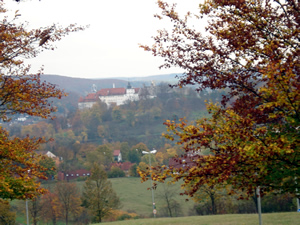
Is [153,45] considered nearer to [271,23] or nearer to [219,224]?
[271,23]

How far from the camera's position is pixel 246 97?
7.45m

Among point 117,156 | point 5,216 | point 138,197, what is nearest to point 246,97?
point 5,216

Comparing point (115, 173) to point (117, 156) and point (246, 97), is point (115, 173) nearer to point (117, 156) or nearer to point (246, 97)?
point (117, 156)

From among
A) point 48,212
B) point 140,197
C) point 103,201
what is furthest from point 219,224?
point 140,197

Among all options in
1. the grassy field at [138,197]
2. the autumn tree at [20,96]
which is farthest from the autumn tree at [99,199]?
the autumn tree at [20,96]

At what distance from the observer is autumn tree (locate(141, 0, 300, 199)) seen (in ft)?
20.0

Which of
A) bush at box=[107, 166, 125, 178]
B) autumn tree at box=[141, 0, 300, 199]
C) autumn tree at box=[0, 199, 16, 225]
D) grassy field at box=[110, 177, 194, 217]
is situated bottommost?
grassy field at box=[110, 177, 194, 217]

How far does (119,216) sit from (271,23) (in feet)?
105

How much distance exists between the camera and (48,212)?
41.3m

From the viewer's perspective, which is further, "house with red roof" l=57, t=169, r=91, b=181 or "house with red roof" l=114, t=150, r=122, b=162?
"house with red roof" l=114, t=150, r=122, b=162

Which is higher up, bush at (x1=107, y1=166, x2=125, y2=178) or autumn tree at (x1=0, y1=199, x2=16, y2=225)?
autumn tree at (x1=0, y1=199, x2=16, y2=225)

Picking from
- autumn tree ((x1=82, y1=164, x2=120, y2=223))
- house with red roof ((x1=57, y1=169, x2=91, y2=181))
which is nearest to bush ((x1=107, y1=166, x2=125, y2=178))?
house with red roof ((x1=57, y1=169, x2=91, y2=181))

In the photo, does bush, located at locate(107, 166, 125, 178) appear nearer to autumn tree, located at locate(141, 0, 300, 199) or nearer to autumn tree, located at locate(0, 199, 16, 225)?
autumn tree, located at locate(0, 199, 16, 225)

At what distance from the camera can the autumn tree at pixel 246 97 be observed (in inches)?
240
